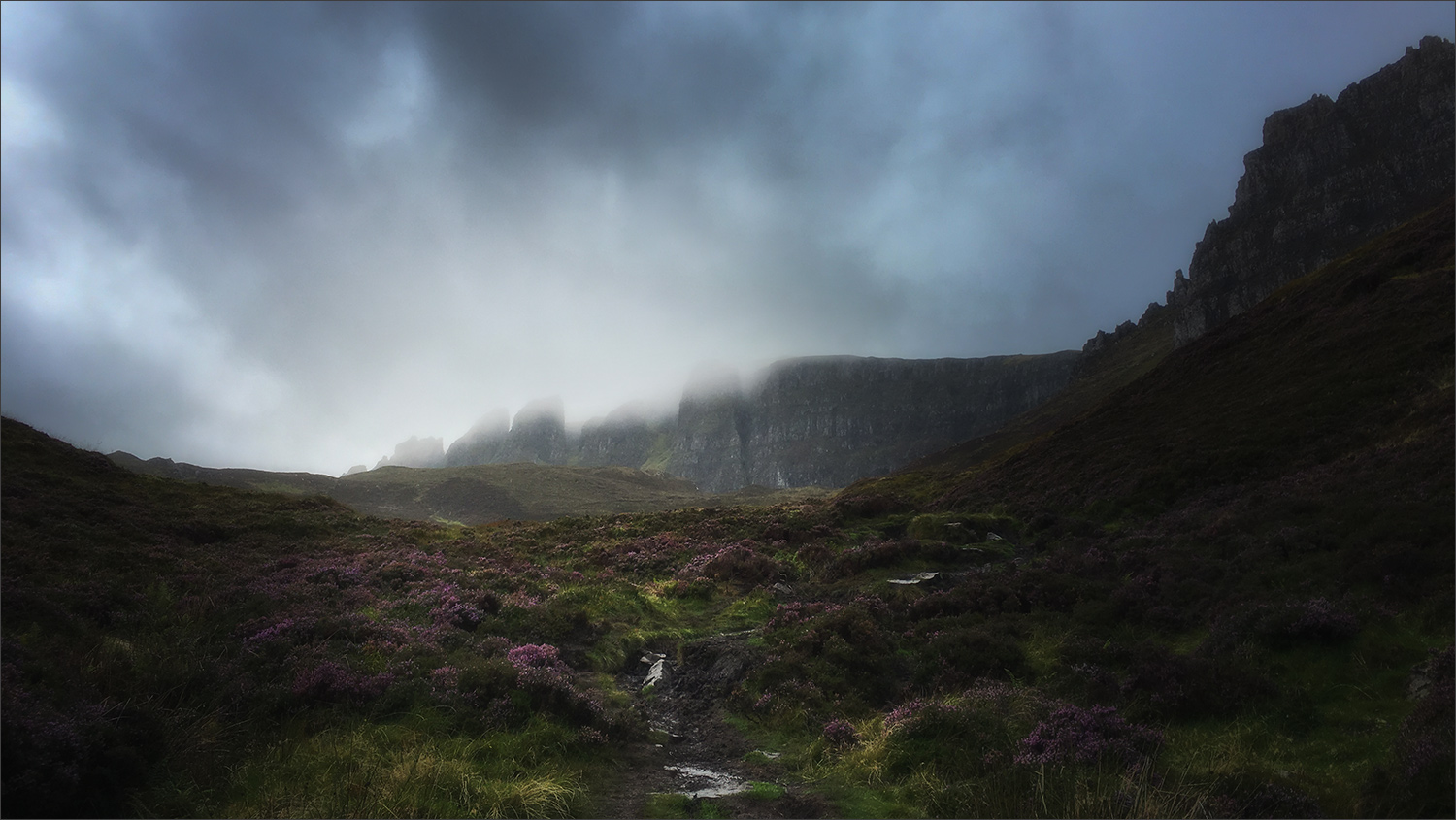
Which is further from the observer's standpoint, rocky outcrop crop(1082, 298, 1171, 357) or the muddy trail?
rocky outcrop crop(1082, 298, 1171, 357)

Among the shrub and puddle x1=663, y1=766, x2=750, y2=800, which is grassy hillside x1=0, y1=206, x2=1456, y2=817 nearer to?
the shrub

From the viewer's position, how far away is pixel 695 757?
1039 cm

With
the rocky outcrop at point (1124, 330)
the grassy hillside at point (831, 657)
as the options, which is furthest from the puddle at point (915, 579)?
the rocky outcrop at point (1124, 330)

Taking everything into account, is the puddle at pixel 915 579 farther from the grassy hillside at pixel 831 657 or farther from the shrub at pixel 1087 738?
→ the shrub at pixel 1087 738

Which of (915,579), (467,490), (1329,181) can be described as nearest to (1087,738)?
(915,579)

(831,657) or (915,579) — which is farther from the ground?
(915,579)

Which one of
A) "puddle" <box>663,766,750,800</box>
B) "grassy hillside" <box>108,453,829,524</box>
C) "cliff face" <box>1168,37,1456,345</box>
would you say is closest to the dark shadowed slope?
"puddle" <box>663,766,750,800</box>

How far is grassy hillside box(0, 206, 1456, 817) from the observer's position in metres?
7.08

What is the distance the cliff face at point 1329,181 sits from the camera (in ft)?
239

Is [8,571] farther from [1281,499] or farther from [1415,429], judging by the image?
[1415,429]

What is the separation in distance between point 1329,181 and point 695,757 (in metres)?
112

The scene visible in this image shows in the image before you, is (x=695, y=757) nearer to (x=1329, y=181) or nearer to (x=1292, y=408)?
(x=1292, y=408)

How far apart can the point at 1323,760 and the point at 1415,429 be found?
15661 millimetres

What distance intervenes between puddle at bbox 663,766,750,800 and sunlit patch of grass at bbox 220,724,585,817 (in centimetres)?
165
